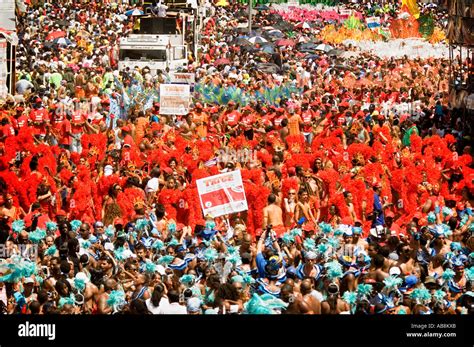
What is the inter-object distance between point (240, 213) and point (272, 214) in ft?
1.25

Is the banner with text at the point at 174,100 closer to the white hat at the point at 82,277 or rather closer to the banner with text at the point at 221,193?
the banner with text at the point at 221,193

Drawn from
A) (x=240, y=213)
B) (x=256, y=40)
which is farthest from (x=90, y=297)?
(x=256, y=40)

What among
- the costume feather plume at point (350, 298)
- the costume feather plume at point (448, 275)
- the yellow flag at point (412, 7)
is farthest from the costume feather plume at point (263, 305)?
the yellow flag at point (412, 7)

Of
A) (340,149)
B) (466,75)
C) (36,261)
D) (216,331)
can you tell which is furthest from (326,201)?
(466,75)

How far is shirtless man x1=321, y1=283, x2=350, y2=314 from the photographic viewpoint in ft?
42.9

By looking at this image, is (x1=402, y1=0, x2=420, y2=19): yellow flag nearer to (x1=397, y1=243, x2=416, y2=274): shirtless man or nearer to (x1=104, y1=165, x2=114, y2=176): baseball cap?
(x1=104, y1=165, x2=114, y2=176): baseball cap

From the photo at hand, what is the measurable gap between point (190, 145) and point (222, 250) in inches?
229

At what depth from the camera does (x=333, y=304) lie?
13.2 metres

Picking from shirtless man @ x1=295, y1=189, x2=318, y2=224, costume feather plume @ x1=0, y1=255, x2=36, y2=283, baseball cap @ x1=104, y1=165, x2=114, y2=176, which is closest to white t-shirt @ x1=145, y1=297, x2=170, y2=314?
costume feather plume @ x1=0, y1=255, x2=36, y2=283

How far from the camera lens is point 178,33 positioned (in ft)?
125

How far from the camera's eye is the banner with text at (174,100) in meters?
24.9

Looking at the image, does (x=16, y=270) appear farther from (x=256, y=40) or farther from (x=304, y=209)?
(x=256, y=40)

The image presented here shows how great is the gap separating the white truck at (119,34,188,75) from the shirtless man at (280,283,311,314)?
2245 centimetres

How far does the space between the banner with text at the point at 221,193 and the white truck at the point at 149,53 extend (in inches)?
743
